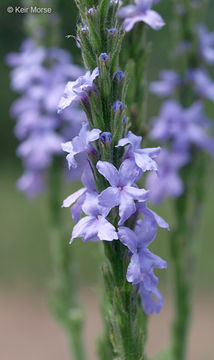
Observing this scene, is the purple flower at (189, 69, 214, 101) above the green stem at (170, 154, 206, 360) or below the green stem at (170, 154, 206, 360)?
above

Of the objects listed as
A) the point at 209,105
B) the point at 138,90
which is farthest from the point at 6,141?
the point at 138,90

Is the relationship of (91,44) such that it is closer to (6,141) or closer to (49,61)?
(49,61)

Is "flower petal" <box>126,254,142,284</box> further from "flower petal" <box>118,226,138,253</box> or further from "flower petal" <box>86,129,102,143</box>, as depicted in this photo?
"flower petal" <box>86,129,102,143</box>

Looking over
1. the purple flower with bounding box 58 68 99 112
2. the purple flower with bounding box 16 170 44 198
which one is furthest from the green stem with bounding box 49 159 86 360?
the purple flower with bounding box 58 68 99 112

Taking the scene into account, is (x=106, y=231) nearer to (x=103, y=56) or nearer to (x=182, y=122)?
(x=103, y=56)

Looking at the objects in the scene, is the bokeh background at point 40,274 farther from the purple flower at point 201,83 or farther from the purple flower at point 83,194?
the purple flower at point 83,194

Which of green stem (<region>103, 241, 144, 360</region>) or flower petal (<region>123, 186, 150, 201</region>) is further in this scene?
green stem (<region>103, 241, 144, 360</region>)

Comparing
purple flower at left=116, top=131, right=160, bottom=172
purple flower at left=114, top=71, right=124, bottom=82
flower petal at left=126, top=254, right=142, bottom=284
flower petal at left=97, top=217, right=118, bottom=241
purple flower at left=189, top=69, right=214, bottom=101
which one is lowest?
flower petal at left=126, top=254, right=142, bottom=284
